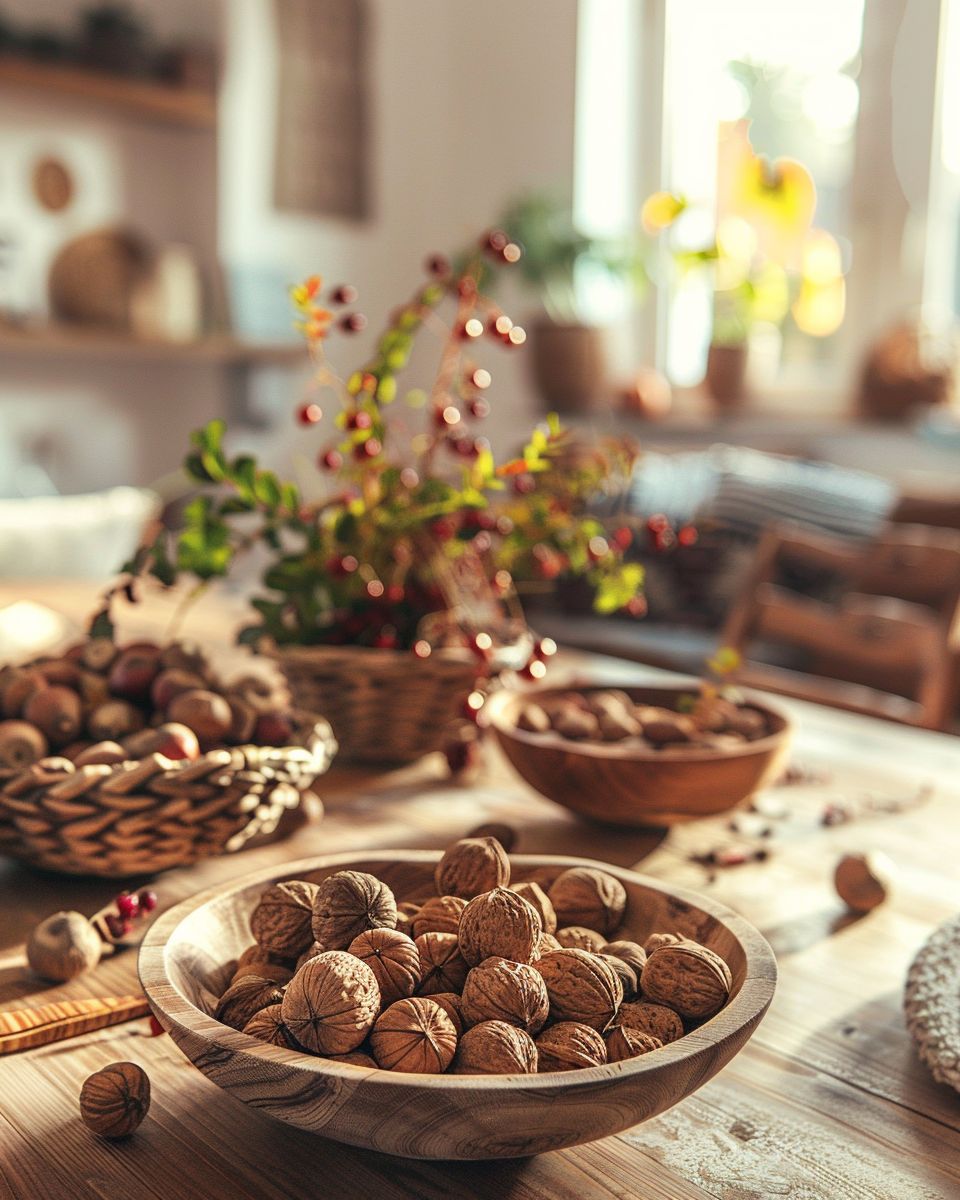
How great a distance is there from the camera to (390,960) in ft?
1.94

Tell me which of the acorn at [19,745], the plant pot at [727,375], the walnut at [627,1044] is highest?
the plant pot at [727,375]

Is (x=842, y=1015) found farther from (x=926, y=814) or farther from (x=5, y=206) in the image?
(x=5, y=206)

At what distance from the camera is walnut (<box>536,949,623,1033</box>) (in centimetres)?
59

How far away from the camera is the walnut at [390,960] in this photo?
588mm

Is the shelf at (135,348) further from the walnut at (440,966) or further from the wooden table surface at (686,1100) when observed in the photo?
the walnut at (440,966)

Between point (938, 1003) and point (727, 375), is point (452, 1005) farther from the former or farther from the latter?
point (727, 375)

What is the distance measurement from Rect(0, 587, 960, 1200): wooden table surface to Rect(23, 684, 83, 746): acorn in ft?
0.33

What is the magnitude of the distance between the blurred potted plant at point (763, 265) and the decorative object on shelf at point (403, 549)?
277 centimetres

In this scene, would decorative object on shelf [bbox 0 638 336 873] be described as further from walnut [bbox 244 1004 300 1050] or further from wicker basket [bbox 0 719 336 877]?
walnut [bbox 244 1004 300 1050]

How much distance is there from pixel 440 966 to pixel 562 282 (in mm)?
3574

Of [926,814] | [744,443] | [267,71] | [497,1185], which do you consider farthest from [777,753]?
[267,71]

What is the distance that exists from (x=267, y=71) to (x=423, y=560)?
3336 mm

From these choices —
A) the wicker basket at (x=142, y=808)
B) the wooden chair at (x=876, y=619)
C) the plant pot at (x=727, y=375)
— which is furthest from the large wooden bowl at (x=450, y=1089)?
the plant pot at (x=727, y=375)

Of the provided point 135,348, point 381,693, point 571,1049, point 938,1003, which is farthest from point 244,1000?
point 135,348
